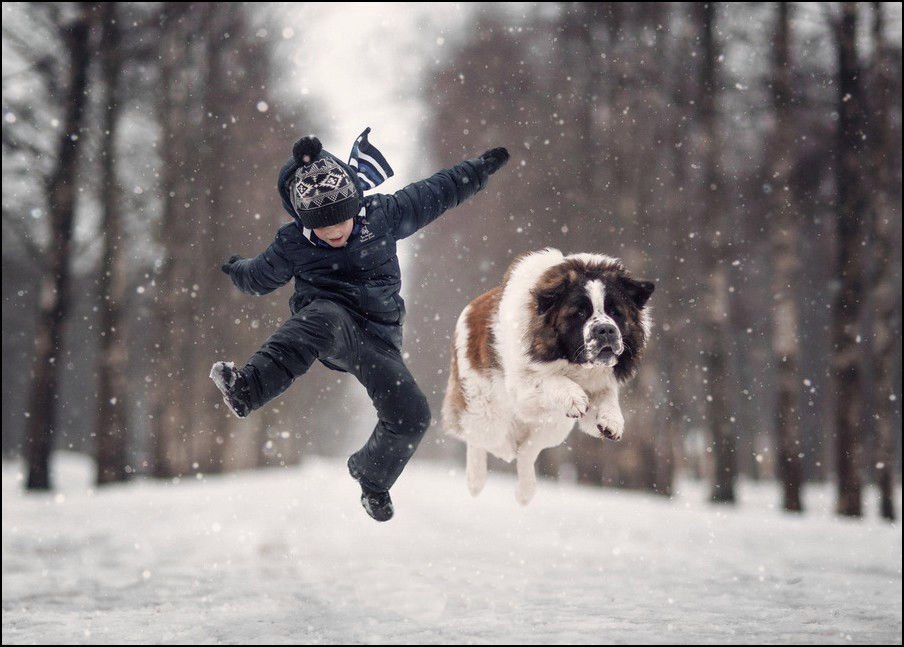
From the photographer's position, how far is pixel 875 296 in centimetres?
1975

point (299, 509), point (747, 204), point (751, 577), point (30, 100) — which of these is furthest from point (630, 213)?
point (299, 509)

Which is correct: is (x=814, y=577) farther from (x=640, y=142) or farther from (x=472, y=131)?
(x=472, y=131)

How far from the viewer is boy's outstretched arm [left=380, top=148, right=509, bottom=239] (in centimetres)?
315

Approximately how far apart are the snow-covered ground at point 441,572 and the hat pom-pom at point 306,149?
183 inches

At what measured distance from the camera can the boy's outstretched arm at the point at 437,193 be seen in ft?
10.3

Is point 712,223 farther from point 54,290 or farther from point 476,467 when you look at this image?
point 54,290

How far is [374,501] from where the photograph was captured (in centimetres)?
302

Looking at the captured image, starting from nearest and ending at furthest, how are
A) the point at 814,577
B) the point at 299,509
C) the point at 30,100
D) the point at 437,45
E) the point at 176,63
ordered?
the point at 437,45
the point at 814,577
the point at 176,63
the point at 30,100
the point at 299,509

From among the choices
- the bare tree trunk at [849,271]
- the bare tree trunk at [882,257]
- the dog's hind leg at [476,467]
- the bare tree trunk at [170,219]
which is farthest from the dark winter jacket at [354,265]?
the bare tree trunk at [882,257]

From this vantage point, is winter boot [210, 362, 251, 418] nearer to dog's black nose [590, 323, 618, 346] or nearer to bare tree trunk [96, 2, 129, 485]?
dog's black nose [590, 323, 618, 346]

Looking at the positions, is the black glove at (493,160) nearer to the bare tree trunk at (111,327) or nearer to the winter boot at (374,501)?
the winter boot at (374,501)

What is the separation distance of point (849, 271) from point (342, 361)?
17796mm

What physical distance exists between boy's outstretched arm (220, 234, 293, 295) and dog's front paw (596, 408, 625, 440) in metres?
1.18

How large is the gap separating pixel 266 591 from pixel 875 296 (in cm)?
1393
